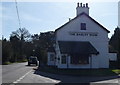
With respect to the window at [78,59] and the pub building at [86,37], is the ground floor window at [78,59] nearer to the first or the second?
the window at [78,59]

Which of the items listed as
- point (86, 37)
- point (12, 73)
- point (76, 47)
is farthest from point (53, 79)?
point (86, 37)

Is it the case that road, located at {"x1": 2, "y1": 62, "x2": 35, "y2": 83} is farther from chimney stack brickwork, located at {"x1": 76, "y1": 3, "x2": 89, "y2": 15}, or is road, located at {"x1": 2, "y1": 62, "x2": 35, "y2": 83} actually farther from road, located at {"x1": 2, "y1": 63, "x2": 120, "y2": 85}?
chimney stack brickwork, located at {"x1": 76, "y1": 3, "x2": 89, "y2": 15}

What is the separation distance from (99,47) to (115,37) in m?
43.8

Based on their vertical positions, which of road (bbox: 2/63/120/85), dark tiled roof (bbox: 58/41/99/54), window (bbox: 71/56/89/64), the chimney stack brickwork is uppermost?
the chimney stack brickwork

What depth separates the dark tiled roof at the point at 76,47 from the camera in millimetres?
39625

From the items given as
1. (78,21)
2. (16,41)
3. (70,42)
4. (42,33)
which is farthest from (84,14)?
(42,33)

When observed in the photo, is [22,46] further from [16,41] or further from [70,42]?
[70,42]

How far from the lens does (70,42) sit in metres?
42.4

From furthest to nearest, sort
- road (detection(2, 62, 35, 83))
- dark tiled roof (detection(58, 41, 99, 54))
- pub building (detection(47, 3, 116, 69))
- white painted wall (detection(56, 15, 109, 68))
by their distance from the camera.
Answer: white painted wall (detection(56, 15, 109, 68)), pub building (detection(47, 3, 116, 69)), dark tiled roof (detection(58, 41, 99, 54)), road (detection(2, 62, 35, 83))

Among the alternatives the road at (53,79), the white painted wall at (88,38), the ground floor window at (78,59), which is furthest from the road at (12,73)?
the white painted wall at (88,38)

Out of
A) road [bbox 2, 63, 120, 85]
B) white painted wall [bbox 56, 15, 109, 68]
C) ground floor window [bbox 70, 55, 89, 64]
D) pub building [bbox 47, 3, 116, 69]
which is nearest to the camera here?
road [bbox 2, 63, 120, 85]

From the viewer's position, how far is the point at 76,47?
40938 millimetres

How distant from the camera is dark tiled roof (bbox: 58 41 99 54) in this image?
1560 inches

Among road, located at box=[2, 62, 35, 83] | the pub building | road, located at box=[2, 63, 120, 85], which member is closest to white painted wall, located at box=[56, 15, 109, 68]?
the pub building
